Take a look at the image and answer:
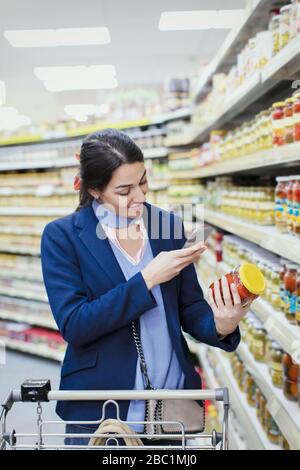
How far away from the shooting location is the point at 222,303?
126cm

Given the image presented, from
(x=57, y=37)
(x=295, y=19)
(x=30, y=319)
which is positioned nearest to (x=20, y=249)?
(x=30, y=319)

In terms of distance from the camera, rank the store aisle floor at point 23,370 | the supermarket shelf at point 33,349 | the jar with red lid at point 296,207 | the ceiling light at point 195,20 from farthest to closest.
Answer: the ceiling light at point 195,20 → the supermarket shelf at point 33,349 → the store aisle floor at point 23,370 → the jar with red lid at point 296,207

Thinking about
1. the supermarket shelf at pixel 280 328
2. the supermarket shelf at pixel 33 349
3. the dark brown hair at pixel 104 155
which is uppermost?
the dark brown hair at pixel 104 155

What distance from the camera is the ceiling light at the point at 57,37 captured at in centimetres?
601

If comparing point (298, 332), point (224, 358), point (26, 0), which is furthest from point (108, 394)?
point (26, 0)

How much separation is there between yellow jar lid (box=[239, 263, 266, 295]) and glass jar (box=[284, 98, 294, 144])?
76 centimetres

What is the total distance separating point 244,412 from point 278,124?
1316mm

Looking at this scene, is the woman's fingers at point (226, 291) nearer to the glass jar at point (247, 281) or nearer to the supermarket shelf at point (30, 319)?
the glass jar at point (247, 281)

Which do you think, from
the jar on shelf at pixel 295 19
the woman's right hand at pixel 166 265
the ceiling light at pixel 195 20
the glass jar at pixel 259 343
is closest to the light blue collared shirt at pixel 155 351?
the woman's right hand at pixel 166 265

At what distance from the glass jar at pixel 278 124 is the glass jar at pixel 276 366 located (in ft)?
2.55

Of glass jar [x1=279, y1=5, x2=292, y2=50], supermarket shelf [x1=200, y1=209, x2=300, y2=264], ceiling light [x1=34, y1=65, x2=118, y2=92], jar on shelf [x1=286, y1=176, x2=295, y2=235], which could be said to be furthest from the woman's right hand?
ceiling light [x1=34, y1=65, x2=118, y2=92]

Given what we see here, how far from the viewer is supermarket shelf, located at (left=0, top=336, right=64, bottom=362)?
515cm

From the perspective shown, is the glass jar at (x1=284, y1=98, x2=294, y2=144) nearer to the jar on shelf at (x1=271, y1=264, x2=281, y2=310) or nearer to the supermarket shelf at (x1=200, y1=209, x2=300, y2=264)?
the supermarket shelf at (x1=200, y1=209, x2=300, y2=264)

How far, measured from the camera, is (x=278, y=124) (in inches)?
75.0
